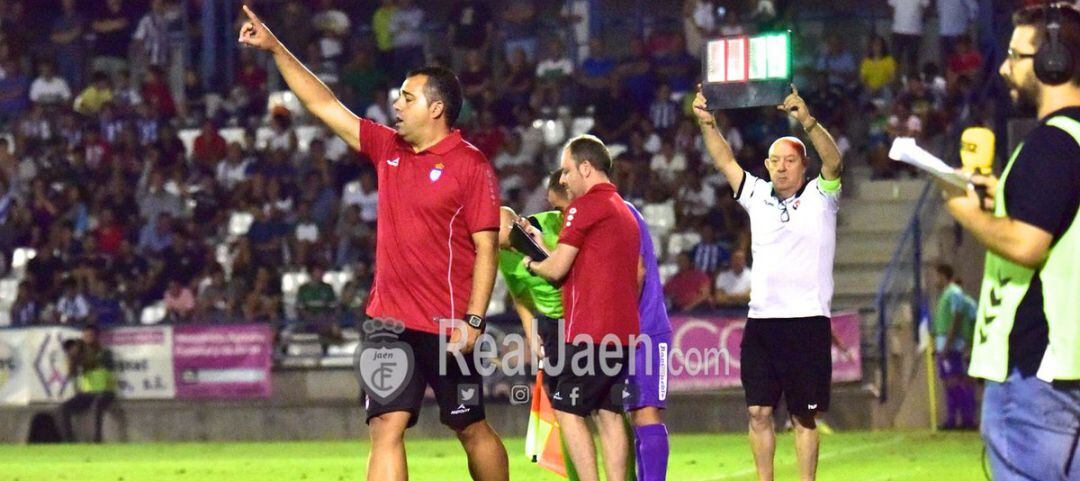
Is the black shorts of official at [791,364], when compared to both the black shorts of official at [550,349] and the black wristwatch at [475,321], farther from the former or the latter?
the black wristwatch at [475,321]

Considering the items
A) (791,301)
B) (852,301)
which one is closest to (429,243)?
(791,301)

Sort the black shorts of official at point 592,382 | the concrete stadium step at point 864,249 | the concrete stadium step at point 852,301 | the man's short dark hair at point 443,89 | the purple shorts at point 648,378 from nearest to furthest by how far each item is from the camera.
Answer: the man's short dark hair at point 443,89 < the black shorts of official at point 592,382 < the purple shorts at point 648,378 < the concrete stadium step at point 852,301 < the concrete stadium step at point 864,249

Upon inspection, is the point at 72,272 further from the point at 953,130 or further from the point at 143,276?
the point at 953,130

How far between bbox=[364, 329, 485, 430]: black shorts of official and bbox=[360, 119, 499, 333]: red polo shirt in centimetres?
7

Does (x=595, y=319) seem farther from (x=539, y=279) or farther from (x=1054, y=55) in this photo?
(x=1054, y=55)

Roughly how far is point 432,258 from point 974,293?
14098 millimetres

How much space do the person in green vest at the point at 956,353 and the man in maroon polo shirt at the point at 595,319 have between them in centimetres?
1098

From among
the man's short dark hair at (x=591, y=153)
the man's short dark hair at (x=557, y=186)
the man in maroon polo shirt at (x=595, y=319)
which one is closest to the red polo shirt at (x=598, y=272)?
the man in maroon polo shirt at (x=595, y=319)

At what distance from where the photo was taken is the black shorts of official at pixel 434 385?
28.1 ft

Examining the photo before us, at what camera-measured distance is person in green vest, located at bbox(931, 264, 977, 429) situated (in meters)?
20.1

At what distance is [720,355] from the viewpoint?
68.6 feet

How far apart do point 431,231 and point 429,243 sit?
54 mm

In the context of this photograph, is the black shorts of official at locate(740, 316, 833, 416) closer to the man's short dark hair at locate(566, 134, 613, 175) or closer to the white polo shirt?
the white polo shirt

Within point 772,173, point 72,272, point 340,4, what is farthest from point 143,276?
point 772,173
